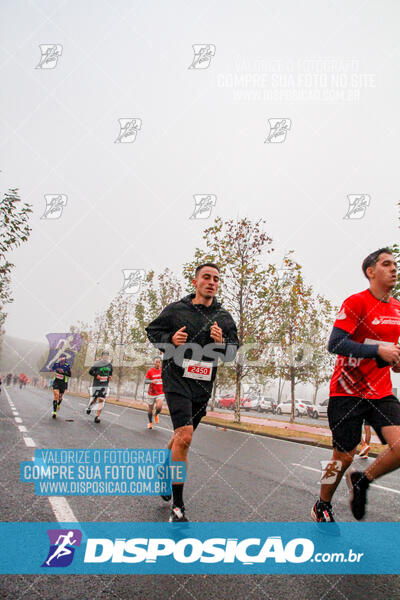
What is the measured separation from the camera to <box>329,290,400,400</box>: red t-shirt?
313 centimetres

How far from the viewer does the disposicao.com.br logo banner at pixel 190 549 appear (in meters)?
2.49

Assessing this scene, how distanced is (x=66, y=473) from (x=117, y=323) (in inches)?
1387

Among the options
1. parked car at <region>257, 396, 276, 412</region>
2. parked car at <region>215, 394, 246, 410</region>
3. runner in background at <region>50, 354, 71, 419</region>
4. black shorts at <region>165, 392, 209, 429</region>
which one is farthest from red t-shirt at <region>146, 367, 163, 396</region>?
parked car at <region>215, 394, 246, 410</region>

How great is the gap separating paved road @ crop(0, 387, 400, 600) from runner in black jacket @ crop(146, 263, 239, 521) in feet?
2.06

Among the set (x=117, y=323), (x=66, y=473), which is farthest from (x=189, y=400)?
(x=117, y=323)

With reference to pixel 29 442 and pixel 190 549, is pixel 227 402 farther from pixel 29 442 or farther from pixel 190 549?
pixel 190 549

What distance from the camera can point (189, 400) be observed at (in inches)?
139

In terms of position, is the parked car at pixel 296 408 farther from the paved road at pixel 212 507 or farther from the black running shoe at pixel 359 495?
the black running shoe at pixel 359 495

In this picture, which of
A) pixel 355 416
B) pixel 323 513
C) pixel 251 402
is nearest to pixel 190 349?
pixel 355 416

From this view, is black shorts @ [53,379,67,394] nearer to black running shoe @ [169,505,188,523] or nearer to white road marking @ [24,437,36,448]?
white road marking @ [24,437,36,448]

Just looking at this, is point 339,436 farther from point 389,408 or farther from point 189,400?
point 189,400

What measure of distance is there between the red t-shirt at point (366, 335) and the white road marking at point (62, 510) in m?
2.31

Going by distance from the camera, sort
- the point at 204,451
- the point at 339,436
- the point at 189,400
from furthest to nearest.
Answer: the point at 204,451 → the point at 189,400 → the point at 339,436

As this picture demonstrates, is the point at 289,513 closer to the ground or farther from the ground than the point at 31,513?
farther from the ground
